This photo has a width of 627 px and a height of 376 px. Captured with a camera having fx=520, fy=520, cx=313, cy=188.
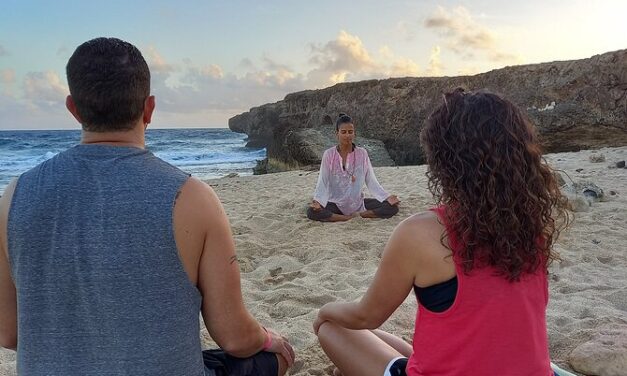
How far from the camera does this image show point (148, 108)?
1.58 m

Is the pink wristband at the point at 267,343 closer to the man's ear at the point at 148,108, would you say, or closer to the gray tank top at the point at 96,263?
the gray tank top at the point at 96,263

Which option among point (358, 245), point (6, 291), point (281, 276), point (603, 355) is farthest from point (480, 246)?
point (358, 245)

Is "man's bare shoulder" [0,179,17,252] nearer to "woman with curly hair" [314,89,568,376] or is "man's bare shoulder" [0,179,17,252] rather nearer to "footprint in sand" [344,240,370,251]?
"woman with curly hair" [314,89,568,376]

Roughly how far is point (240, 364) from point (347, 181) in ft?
14.4

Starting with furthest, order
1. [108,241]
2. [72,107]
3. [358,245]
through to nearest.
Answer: [358,245], [72,107], [108,241]

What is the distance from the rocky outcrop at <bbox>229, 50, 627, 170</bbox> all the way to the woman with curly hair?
7.98 metres

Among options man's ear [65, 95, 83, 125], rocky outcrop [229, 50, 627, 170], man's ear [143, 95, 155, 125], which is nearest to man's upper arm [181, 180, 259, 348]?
man's ear [143, 95, 155, 125]

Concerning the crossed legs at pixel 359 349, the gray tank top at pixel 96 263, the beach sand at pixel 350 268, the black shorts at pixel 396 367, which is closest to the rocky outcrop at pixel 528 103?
the beach sand at pixel 350 268

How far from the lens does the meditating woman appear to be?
604 centimetres

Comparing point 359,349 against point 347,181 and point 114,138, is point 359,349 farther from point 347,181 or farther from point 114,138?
point 347,181

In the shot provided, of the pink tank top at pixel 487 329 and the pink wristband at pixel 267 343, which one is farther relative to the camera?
the pink wristband at pixel 267 343

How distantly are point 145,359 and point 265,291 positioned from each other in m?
2.26

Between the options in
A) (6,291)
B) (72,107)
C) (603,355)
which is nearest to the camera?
(72,107)

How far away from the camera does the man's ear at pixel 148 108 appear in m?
1.57
